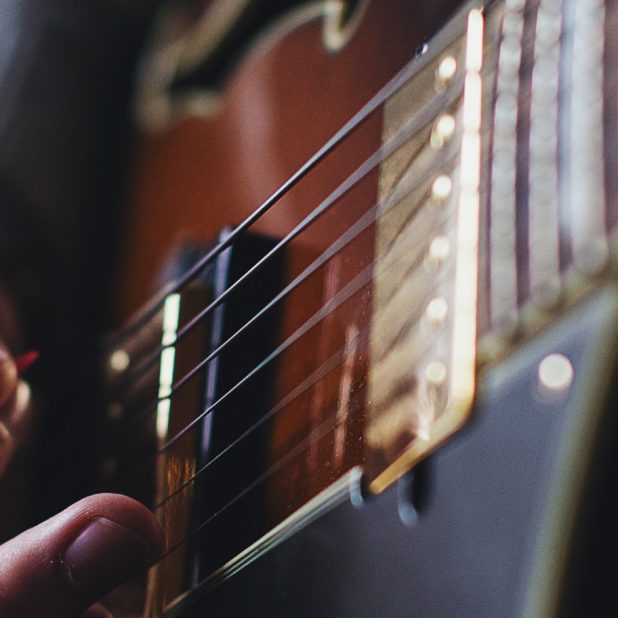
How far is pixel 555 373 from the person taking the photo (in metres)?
0.34

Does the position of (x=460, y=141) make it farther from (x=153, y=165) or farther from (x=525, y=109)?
(x=153, y=165)

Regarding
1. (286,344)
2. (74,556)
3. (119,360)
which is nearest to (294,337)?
(286,344)

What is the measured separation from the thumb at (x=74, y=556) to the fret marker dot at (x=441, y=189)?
15 centimetres

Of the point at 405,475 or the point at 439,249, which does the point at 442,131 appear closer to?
the point at 439,249

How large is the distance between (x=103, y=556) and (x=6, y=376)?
0.49ft

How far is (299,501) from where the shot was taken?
283 mm

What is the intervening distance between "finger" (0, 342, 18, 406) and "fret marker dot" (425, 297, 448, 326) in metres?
0.21

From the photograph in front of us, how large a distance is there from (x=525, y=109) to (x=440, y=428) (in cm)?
13

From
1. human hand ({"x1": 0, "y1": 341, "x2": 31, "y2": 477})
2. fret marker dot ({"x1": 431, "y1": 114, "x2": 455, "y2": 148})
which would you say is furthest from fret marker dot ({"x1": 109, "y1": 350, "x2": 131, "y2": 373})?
fret marker dot ({"x1": 431, "y1": 114, "x2": 455, "y2": 148})

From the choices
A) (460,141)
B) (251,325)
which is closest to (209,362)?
(251,325)

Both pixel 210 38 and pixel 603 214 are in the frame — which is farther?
pixel 210 38

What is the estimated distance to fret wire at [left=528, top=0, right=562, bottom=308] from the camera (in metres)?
0.28

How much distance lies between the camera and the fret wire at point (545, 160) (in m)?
0.28

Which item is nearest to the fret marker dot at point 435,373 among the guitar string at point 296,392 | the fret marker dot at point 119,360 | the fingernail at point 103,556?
the guitar string at point 296,392
